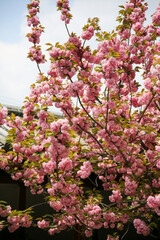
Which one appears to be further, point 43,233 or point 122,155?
point 43,233

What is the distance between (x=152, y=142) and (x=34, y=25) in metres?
3.26

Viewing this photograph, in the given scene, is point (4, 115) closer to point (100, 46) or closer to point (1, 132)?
point (100, 46)

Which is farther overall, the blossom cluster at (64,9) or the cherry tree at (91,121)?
the blossom cluster at (64,9)

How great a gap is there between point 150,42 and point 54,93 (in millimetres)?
2269

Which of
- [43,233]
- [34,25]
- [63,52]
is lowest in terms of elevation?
[43,233]

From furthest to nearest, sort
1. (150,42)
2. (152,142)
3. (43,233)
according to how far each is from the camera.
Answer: (43,233) → (150,42) → (152,142)

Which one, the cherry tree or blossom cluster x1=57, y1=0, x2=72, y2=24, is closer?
the cherry tree

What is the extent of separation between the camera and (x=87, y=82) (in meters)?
3.57

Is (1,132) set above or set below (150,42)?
below

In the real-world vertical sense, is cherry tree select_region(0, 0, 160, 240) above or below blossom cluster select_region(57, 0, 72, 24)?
below

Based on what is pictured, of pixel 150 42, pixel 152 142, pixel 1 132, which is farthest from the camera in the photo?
pixel 1 132

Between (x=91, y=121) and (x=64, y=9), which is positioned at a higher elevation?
(x=64, y=9)

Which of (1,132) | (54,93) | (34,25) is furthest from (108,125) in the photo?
(1,132)

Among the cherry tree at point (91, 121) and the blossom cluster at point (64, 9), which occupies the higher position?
the blossom cluster at point (64, 9)
